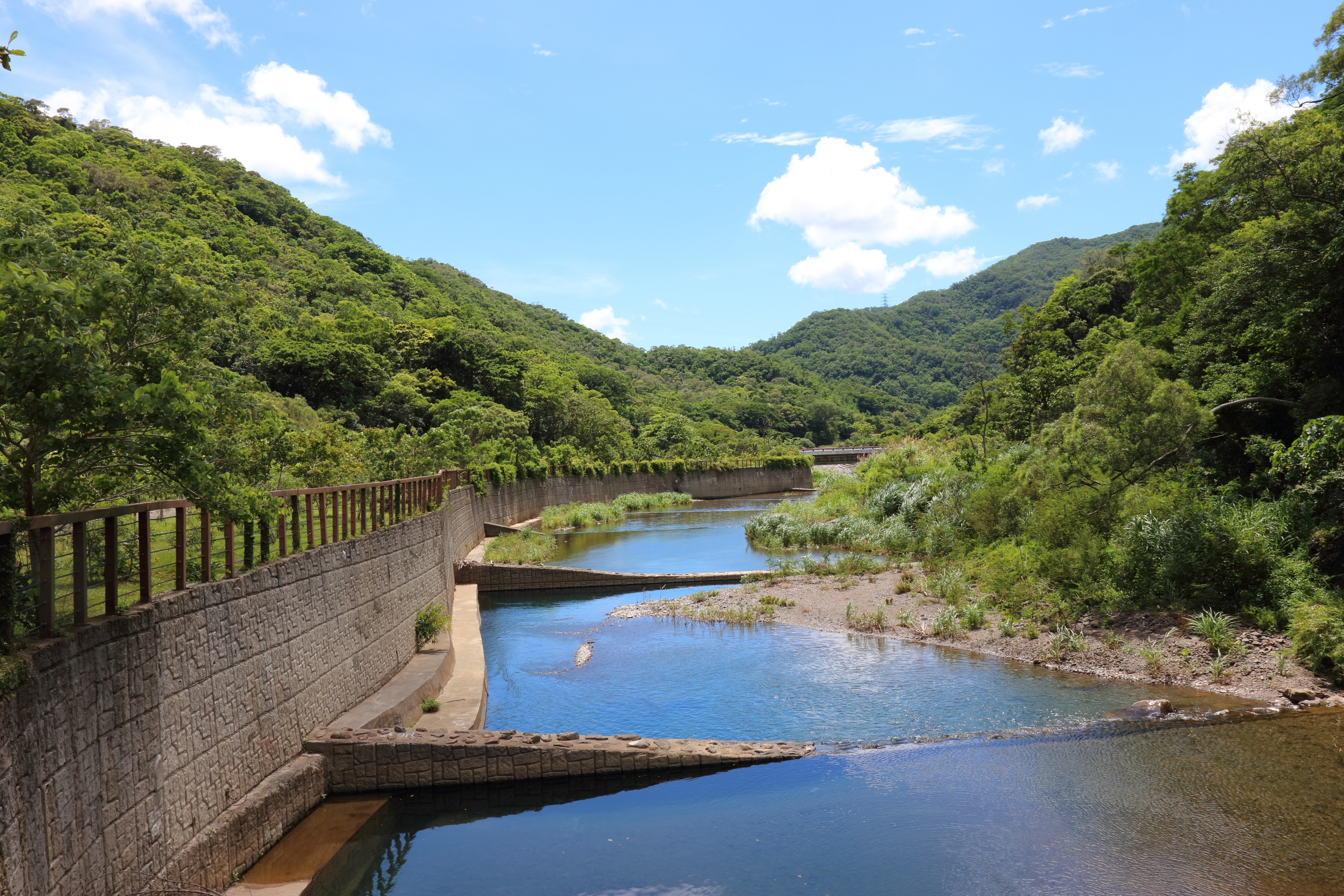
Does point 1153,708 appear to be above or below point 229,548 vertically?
below

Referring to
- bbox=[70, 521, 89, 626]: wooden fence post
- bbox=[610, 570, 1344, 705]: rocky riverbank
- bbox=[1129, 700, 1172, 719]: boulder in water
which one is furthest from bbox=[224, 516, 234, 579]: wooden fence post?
bbox=[610, 570, 1344, 705]: rocky riverbank

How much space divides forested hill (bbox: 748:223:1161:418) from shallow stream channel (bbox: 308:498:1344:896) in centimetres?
12571

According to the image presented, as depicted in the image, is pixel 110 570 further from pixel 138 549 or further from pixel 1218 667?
pixel 1218 667

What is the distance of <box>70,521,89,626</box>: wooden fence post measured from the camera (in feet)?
20.7

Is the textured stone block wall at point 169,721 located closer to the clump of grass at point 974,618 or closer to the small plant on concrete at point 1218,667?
the clump of grass at point 974,618

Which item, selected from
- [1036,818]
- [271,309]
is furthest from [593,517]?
[1036,818]

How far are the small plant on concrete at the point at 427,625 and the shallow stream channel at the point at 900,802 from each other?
171cm

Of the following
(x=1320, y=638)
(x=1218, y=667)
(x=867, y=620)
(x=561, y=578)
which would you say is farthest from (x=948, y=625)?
(x=561, y=578)

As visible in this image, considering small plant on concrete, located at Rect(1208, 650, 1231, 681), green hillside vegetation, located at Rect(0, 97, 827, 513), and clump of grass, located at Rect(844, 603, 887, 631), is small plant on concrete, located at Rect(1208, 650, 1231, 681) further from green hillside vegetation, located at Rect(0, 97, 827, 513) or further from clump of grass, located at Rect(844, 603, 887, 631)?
green hillside vegetation, located at Rect(0, 97, 827, 513)

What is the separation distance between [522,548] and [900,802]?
2245 cm

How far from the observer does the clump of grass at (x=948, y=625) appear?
18.5m

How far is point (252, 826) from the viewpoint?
334 inches

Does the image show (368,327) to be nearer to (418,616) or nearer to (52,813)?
(418,616)

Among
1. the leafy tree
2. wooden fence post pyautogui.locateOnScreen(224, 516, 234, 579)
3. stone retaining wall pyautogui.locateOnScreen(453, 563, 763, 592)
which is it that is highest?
the leafy tree
